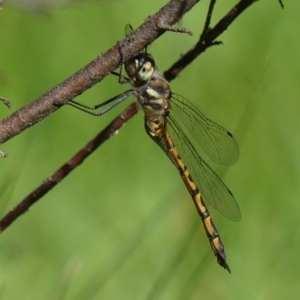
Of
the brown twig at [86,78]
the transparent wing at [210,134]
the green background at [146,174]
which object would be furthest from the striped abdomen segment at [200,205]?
the brown twig at [86,78]

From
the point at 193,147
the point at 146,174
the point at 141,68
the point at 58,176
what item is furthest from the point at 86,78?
the point at 146,174

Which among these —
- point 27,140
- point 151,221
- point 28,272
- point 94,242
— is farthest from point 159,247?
point 27,140

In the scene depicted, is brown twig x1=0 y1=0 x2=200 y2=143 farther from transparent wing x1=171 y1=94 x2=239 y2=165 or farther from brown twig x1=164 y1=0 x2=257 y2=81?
transparent wing x1=171 y1=94 x2=239 y2=165

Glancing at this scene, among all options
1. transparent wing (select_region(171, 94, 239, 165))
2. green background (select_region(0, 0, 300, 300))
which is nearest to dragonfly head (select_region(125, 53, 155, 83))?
transparent wing (select_region(171, 94, 239, 165))

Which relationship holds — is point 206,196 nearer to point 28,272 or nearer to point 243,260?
point 243,260

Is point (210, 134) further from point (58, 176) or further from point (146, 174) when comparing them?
point (146, 174)

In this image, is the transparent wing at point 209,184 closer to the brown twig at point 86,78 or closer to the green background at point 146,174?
the green background at point 146,174

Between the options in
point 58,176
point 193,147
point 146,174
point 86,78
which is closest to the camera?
point 86,78
